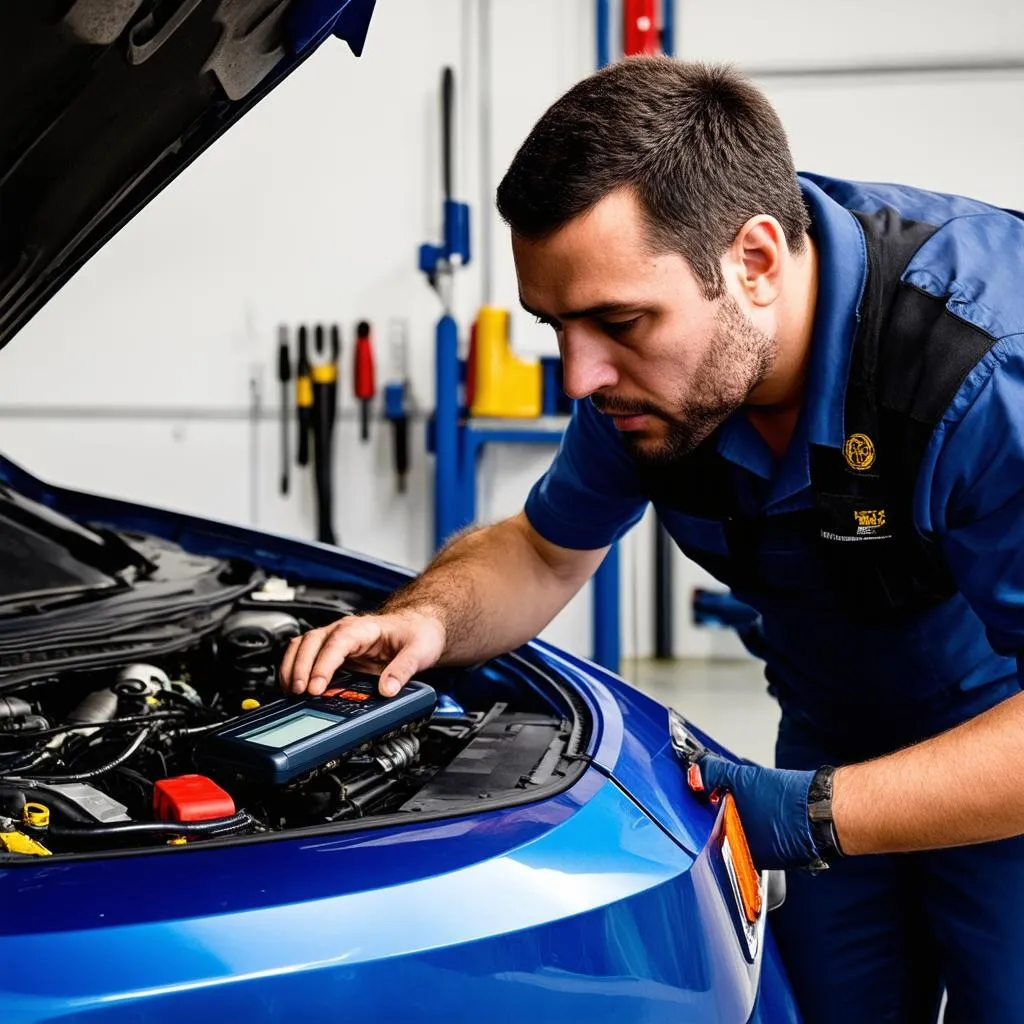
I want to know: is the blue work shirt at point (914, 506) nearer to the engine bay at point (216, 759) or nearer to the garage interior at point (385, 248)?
the engine bay at point (216, 759)

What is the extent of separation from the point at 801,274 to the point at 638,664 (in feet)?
9.25

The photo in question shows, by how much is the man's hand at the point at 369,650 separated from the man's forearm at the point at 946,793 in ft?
1.49

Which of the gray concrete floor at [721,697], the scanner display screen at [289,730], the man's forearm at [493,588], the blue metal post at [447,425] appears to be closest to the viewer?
the scanner display screen at [289,730]

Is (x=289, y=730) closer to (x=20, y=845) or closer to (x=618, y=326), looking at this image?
(x=20, y=845)

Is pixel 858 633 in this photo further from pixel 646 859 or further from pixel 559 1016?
pixel 559 1016

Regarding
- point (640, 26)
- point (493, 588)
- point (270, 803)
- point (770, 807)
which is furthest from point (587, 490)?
point (640, 26)

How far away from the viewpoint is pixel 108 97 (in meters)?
0.95

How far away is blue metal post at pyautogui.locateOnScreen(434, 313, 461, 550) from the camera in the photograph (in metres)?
3.41

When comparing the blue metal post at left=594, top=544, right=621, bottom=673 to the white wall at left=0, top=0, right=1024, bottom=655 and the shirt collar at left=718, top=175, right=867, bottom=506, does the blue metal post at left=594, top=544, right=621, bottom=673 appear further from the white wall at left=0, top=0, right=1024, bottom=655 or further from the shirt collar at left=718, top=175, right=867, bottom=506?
the shirt collar at left=718, top=175, right=867, bottom=506

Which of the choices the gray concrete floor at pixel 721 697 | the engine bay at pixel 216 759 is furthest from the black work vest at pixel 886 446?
the gray concrete floor at pixel 721 697

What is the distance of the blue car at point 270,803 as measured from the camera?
0.71 m

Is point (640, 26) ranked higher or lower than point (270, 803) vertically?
higher

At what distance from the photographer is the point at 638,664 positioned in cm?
389

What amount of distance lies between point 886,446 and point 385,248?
9.17ft
